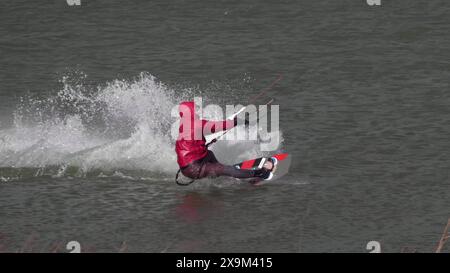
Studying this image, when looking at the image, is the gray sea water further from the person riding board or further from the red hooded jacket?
the red hooded jacket

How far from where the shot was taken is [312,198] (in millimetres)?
20391

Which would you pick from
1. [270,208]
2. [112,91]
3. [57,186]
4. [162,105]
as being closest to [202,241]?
[270,208]

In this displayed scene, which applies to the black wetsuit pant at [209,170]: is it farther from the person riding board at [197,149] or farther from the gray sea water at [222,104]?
the gray sea water at [222,104]

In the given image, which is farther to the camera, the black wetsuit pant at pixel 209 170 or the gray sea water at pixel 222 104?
the black wetsuit pant at pixel 209 170

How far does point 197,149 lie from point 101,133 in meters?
4.62

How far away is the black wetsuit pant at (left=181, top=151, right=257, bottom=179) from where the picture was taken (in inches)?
822

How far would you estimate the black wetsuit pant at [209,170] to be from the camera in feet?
68.5

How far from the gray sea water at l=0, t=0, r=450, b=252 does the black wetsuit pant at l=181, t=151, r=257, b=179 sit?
31cm

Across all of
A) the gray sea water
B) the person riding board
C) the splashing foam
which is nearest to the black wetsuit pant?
the person riding board

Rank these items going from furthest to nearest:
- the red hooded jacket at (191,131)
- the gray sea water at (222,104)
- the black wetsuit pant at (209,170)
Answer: the black wetsuit pant at (209,170) < the red hooded jacket at (191,131) < the gray sea water at (222,104)

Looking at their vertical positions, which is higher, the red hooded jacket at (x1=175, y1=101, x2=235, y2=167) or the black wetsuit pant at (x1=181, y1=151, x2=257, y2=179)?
the red hooded jacket at (x1=175, y1=101, x2=235, y2=167)

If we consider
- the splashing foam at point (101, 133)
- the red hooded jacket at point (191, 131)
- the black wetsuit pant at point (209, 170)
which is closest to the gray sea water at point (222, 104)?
the splashing foam at point (101, 133)

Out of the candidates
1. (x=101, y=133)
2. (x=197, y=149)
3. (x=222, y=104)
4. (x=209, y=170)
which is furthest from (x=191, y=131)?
(x=222, y=104)

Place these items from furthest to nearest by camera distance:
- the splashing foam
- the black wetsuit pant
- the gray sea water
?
1. the splashing foam
2. the black wetsuit pant
3. the gray sea water
